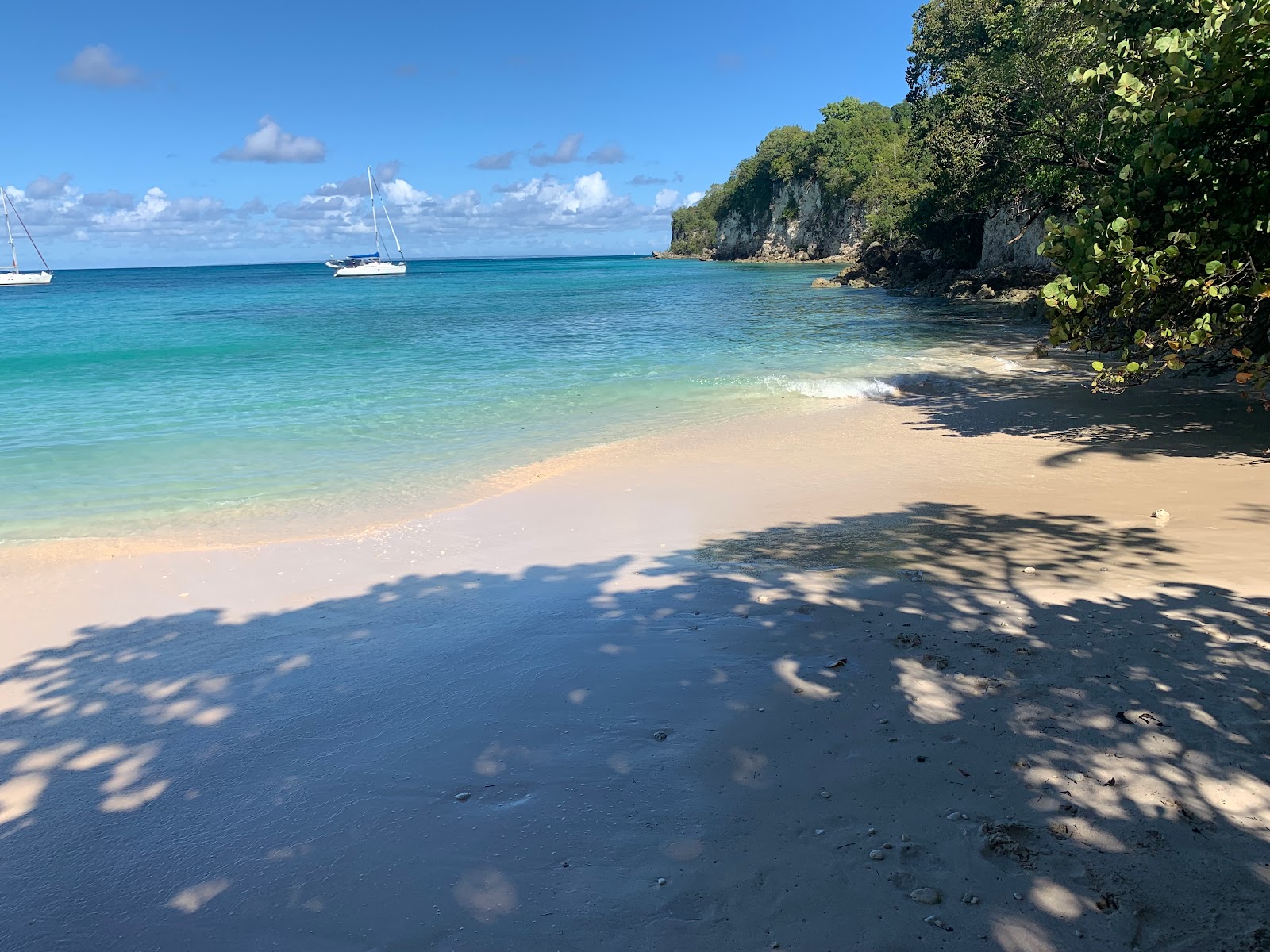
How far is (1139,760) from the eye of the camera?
3301mm

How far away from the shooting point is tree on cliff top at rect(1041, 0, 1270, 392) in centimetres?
710

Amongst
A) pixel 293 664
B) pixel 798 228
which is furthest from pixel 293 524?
pixel 798 228

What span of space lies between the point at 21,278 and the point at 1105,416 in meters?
110

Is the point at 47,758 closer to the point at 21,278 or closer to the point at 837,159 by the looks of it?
the point at 837,159

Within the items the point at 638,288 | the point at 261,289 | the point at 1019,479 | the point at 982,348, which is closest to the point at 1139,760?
the point at 1019,479

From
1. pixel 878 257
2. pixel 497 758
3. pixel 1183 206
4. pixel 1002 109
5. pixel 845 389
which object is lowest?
pixel 845 389

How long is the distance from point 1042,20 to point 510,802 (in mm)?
23017

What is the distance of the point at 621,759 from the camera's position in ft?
11.7

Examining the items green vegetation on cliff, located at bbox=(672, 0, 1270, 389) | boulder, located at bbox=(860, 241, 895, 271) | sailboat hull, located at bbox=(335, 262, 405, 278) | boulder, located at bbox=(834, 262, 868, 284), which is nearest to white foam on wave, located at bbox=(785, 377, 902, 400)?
green vegetation on cliff, located at bbox=(672, 0, 1270, 389)

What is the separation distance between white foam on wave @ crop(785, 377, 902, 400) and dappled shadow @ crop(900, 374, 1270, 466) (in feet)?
1.45

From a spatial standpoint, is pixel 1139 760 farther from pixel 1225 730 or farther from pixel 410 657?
pixel 410 657

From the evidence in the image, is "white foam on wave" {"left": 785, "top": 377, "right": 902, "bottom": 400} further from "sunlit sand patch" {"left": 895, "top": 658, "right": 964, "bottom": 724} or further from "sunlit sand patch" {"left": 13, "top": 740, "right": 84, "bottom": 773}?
"sunlit sand patch" {"left": 13, "top": 740, "right": 84, "bottom": 773}

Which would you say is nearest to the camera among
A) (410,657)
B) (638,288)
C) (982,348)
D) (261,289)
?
(410,657)

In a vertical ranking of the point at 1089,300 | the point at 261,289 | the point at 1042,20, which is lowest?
the point at 261,289
